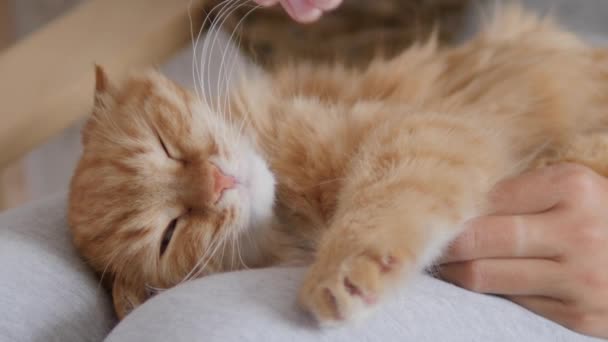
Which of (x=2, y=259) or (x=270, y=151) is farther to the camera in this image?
(x=270, y=151)

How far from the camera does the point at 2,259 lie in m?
1.19

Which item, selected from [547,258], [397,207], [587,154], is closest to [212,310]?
[397,207]

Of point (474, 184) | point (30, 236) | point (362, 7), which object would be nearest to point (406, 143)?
point (474, 184)

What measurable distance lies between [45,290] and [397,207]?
2.26 feet

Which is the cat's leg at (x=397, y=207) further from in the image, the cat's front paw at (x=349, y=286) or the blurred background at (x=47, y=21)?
the blurred background at (x=47, y=21)

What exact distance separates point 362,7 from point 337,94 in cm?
79

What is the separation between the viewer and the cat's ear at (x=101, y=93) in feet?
4.72

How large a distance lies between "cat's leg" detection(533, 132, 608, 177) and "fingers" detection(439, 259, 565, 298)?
285 millimetres

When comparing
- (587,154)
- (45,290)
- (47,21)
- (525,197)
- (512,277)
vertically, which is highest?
(587,154)

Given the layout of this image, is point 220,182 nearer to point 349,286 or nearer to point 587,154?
point 349,286

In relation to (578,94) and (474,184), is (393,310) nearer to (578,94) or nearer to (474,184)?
(474,184)

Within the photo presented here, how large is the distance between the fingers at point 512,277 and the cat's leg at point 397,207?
0.25 ft

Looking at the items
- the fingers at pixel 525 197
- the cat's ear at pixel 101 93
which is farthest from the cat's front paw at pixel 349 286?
the cat's ear at pixel 101 93

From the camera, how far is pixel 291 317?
0.91m
